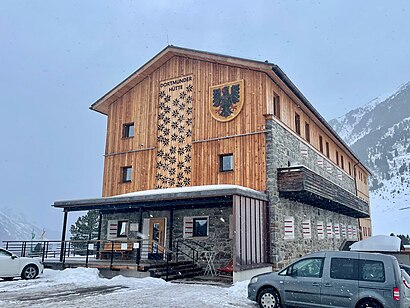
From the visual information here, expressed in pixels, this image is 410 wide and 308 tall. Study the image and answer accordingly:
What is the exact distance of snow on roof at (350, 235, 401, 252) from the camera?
56.8ft

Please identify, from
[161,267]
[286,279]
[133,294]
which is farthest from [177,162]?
[286,279]

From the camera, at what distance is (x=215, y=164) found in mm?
17984

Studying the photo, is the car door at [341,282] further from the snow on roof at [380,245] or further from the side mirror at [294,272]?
the snow on roof at [380,245]

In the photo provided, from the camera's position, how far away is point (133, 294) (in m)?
10.6

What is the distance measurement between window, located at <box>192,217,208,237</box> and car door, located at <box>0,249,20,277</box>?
A: 7.30 meters

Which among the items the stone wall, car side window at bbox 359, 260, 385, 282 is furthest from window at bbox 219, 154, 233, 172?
car side window at bbox 359, 260, 385, 282

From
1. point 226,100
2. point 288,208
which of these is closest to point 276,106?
point 226,100

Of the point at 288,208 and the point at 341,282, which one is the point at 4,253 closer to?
the point at 341,282

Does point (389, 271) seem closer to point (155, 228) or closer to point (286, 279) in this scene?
point (286, 279)

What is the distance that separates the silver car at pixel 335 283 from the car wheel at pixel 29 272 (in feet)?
29.4

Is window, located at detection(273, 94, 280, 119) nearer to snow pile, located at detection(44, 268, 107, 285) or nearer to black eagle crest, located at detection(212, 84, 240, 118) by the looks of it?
black eagle crest, located at detection(212, 84, 240, 118)

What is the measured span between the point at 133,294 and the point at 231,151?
8.80 meters

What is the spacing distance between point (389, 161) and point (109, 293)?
117753 millimetres

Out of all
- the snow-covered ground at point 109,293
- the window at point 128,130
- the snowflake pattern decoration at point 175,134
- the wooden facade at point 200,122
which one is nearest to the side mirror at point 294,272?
the snow-covered ground at point 109,293
